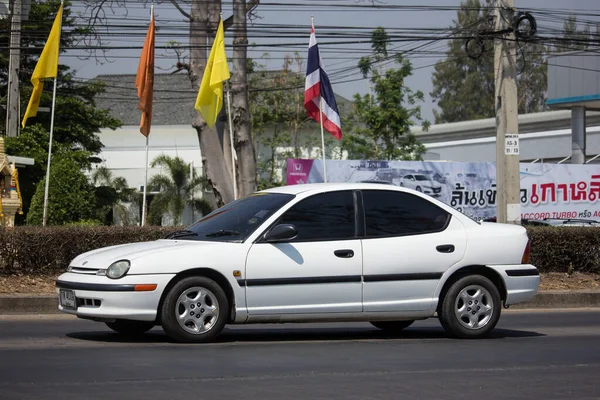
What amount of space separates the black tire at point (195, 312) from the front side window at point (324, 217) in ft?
3.09

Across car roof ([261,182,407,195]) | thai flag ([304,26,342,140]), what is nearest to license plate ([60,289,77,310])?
car roof ([261,182,407,195])

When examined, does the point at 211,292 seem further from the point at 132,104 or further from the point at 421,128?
the point at 132,104

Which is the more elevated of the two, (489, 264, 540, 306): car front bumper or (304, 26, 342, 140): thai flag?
(304, 26, 342, 140): thai flag

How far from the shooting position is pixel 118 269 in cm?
873

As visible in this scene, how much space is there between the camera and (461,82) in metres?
80.6

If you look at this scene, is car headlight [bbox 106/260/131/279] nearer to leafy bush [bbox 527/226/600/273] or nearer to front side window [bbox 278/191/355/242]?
front side window [bbox 278/191/355/242]

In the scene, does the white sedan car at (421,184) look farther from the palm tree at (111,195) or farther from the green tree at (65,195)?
the palm tree at (111,195)

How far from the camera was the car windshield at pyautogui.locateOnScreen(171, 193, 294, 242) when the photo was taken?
9.27m

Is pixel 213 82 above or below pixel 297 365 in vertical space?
above

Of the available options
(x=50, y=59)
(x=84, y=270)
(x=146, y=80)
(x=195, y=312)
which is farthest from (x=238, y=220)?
(x=50, y=59)

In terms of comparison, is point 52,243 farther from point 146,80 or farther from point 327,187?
point 146,80

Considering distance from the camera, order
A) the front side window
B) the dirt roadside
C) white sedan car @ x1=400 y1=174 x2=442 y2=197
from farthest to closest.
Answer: white sedan car @ x1=400 y1=174 x2=442 y2=197 → the dirt roadside → the front side window

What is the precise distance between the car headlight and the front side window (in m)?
1.53

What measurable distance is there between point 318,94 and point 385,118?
78.7 ft
